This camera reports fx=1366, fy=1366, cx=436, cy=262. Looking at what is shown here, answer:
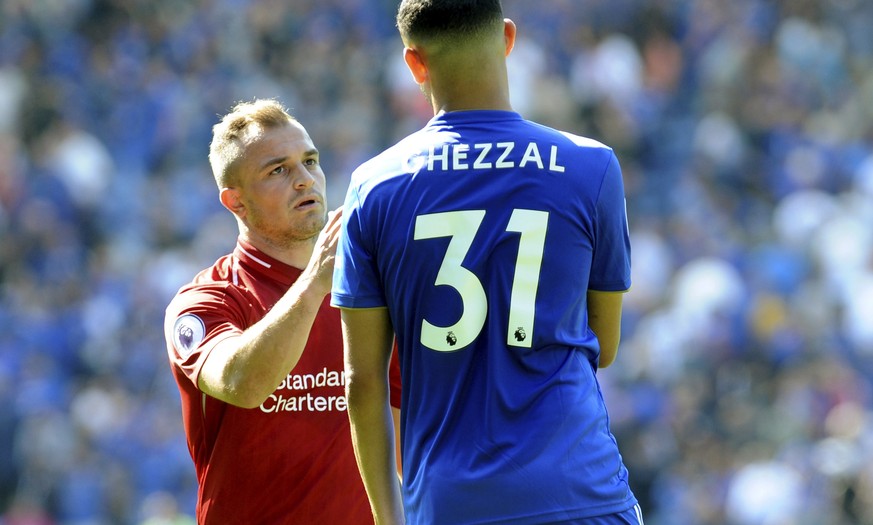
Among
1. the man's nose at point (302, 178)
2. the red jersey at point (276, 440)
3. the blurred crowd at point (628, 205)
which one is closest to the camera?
the red jersey at point (276, 440)

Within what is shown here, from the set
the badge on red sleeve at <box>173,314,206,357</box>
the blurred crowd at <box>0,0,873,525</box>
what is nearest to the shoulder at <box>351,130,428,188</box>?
the badge on red sleeve at <box>173,314,206,357</box>

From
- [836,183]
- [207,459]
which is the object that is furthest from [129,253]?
[207,459]

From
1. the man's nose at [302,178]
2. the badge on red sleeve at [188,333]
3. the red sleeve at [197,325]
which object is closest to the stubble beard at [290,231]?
the man's nose at [302,178]

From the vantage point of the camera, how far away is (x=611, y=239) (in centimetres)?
346

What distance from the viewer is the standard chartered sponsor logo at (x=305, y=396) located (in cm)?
455

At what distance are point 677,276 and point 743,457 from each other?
8.11 ft

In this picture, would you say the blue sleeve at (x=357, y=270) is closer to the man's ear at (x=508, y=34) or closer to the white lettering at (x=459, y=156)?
the white lettering at (x=459, y=156)

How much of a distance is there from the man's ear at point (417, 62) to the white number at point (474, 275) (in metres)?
0.42

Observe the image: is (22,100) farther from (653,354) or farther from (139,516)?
(653,354)

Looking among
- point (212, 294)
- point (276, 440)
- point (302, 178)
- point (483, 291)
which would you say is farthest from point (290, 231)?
point (483, 291)

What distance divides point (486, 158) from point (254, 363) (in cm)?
109

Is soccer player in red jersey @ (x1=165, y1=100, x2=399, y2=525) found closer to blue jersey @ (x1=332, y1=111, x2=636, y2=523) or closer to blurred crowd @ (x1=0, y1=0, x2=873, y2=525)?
blue jersey @ (x1=332, y1=111, x2=636, y2=523)

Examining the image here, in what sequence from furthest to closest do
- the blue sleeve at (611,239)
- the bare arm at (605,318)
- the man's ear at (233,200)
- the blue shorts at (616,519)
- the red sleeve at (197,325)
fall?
the man's ear at (233,200) < the red sleeve at (197,325) < the bare arm at (605,318) < the blue sleeve at (611,239) < the blue shorts at (616,519)

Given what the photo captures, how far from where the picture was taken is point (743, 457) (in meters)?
12.1
